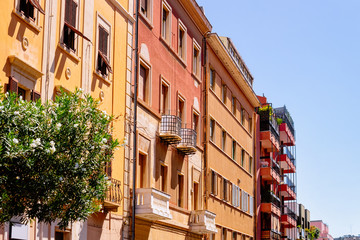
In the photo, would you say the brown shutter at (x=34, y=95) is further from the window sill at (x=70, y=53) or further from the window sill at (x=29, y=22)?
the window sill at (x=70, y=53)

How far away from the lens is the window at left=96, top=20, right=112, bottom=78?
23.0 meters

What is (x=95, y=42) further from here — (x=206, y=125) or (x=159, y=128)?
(x=206, y=125)

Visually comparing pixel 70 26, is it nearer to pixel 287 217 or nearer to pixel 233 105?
pixel 233 105

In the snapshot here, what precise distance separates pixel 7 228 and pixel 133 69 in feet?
34.4

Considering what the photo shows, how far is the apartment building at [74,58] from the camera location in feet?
58.7

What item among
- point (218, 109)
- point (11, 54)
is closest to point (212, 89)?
point (218, 109)

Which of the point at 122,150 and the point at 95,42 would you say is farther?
the point at 122,150

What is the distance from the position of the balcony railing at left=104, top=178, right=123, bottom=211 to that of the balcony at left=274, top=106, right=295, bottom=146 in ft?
158

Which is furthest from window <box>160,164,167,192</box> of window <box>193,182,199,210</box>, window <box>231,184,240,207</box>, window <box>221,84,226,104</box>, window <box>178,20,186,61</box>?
window <box>231,184,240,207</box>

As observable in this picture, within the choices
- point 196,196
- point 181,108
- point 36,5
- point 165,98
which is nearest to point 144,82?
point 165,98

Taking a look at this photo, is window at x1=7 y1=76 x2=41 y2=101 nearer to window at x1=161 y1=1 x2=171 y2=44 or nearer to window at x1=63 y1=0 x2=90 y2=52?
window at x1=63 y1=0 x2=90 y2=52

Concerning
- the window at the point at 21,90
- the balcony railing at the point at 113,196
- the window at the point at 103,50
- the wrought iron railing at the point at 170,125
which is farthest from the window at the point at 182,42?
the window at the point at 21,90

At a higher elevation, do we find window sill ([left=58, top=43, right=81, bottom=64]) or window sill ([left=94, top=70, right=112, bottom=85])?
window sill ([left=58, top=43, right=81, bottom=64])

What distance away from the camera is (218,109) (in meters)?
40.2
